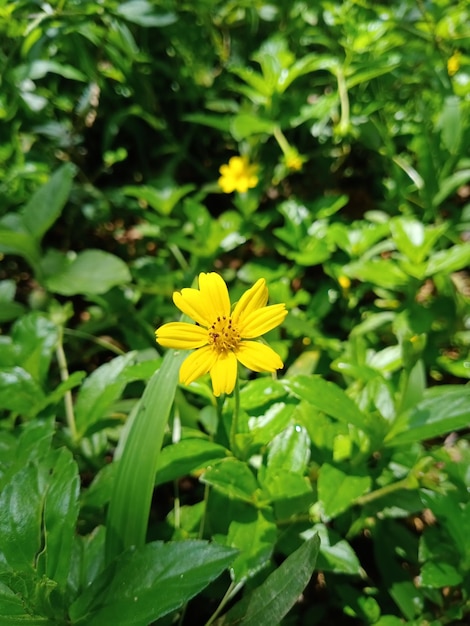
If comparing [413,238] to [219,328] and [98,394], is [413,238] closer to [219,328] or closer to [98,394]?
[219,328]

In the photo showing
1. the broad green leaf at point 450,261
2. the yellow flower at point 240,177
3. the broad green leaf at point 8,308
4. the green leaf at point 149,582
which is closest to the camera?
the green leaf at point 149,582

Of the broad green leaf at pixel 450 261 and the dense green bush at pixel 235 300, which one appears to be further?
the broad green leaf at pixel 450 261

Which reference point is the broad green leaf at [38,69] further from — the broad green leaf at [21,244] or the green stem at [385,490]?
the green stem at [385,490]

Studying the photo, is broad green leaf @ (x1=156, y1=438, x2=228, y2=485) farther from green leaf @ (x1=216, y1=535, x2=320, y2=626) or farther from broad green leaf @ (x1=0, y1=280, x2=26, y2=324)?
broad green leaf @ (x1=0, y1=280, x2=26, y2=324)

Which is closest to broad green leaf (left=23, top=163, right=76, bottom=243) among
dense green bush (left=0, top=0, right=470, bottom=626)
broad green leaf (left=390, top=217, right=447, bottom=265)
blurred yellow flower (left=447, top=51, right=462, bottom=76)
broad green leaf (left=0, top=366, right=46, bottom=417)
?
dense green bush (left=0, top=0, right=470, bottom=626)

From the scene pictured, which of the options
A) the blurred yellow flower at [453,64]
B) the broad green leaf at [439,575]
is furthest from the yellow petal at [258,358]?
the blurred yellow flower at [453,64]

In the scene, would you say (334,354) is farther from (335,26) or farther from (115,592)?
(335,26)
